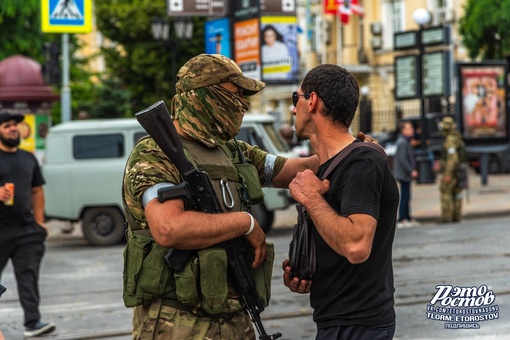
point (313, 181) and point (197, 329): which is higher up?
point (313, 181)

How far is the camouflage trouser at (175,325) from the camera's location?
13.3ft

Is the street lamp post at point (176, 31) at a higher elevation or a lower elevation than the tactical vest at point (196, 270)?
higher

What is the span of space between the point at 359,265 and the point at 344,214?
0.22 metres

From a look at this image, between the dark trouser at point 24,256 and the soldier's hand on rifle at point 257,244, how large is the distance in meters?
4.89

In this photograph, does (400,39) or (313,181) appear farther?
(400,39)

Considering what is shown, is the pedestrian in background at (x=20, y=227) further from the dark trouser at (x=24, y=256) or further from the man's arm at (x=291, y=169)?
the man's arm at (x=291, y=169)

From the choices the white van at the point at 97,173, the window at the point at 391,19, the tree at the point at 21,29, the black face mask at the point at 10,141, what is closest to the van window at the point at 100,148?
the white van at the point at 97,173

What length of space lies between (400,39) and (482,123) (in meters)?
3.50

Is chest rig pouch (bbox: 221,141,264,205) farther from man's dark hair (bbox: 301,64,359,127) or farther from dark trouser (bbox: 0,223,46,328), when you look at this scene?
dark trouser (bbox: 0,223,46,328)

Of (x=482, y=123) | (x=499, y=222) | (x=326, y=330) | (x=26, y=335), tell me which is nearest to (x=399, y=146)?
(x=499, y=222)

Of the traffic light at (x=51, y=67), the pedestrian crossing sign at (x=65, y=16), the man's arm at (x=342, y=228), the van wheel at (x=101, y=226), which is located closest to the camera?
the man's arm at (x=342, y=228)

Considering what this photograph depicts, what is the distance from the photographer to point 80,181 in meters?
17.3

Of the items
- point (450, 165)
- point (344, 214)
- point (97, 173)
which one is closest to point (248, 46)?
point (97, 173)

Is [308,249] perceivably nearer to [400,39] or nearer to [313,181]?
[313,181]
